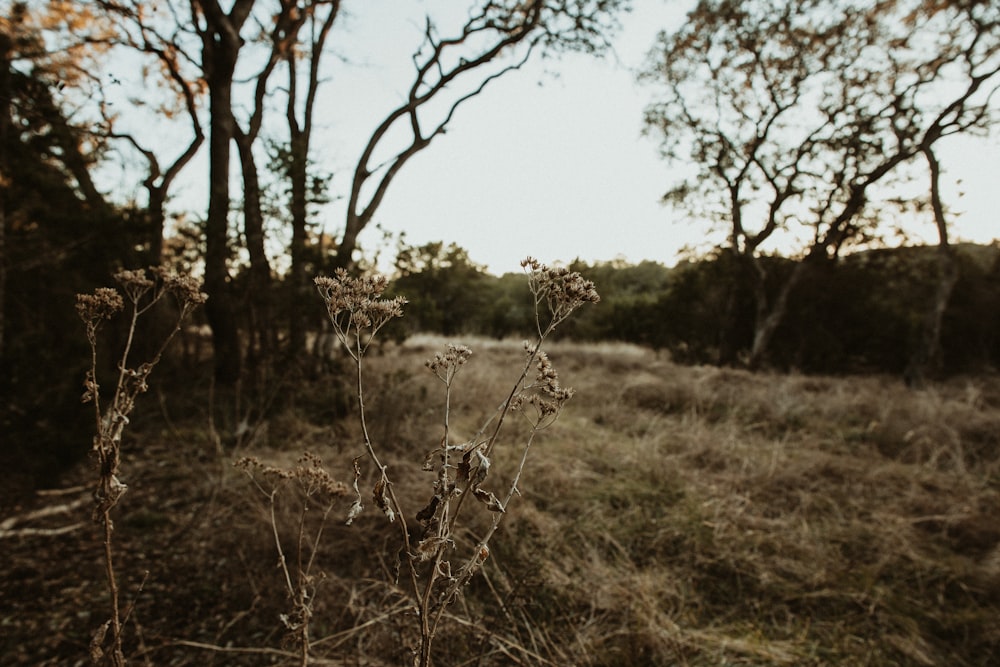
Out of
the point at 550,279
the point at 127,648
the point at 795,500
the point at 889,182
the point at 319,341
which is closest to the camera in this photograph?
the point at 550,279

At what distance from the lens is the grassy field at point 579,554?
2117mm

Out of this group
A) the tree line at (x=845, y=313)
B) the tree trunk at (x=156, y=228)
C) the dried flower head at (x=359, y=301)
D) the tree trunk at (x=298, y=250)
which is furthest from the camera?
the tree line at (x=845, y=313)

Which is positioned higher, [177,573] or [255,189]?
[255,189]

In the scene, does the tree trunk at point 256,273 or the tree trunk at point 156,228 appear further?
the tree trunk at point 156,228

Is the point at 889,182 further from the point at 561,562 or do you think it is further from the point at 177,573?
the point at 177,573

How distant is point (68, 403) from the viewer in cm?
373

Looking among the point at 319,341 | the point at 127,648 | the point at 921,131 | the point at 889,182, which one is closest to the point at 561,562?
the point at 127,648

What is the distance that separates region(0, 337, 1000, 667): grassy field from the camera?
212 centimetres

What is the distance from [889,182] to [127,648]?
50.3ft

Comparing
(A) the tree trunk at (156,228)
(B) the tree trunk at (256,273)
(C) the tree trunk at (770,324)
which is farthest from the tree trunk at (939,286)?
(A) the tree trunk at (156,228)

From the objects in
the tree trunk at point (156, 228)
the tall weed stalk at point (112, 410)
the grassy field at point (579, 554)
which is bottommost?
the grassy field at point (579, 554)

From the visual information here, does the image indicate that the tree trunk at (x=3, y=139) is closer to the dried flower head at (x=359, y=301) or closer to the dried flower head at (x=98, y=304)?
the dried flower head at (x=98, y=304)

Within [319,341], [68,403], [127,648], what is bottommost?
[127,648]

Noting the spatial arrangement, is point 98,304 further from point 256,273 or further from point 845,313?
point 845,313
